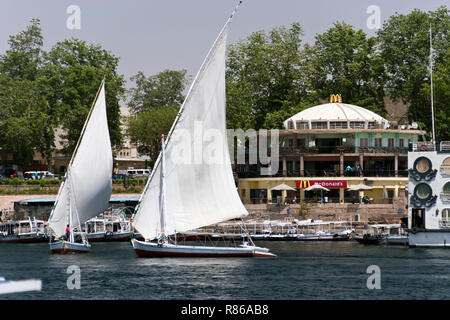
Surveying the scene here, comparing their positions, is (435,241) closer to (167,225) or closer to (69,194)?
(167,225)

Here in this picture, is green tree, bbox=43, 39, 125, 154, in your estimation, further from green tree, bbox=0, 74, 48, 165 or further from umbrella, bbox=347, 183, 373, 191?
umbrella, bbox=347, 183, 373, 191

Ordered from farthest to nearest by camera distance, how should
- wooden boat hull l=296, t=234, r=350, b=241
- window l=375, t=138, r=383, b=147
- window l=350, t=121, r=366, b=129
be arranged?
window l=350, t=121, r=366, b=129
window l=375, t=138, r=383, b=147
wooden boat hull l=296, t=234, r=350, b=241

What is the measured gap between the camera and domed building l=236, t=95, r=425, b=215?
110 metres

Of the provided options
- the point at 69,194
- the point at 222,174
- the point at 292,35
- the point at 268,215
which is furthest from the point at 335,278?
the point at 292,35

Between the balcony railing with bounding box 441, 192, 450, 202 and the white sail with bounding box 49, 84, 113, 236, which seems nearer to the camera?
the balcony railing with bounding box 441, 192, 450, 202

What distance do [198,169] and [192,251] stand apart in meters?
6.72

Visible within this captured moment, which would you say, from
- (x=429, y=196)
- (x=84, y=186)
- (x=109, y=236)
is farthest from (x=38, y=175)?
(x=429, y=196)

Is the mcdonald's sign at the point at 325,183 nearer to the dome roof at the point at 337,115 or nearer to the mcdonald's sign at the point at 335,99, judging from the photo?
the dome roof at the point at 337,115

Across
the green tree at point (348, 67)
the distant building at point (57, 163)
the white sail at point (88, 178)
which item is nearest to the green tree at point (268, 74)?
the green tree at point (348, 67)

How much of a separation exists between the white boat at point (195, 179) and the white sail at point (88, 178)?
546 inches

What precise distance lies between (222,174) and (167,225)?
5.92 metres

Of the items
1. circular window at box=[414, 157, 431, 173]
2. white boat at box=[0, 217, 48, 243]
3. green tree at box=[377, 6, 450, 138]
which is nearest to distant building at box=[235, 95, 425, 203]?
green tree at box=[377, 6, 450, 138]

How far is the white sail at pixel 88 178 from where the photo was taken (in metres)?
82.7

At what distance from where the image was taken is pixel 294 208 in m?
106
